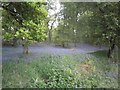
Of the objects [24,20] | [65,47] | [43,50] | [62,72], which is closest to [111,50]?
[65,47]

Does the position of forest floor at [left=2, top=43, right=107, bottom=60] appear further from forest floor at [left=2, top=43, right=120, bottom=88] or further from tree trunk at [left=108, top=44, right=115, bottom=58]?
tree trunk at [left=108, top=44, right=115, bottom=58]

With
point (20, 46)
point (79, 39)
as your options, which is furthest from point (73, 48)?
point (20, 46)

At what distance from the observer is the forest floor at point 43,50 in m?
3.04

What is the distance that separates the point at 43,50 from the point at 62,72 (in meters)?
0.40

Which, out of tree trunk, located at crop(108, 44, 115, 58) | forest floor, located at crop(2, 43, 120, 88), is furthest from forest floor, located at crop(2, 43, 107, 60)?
tree trunk, located at crop(108, 44, 115, 58)

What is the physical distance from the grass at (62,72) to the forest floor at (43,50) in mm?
57

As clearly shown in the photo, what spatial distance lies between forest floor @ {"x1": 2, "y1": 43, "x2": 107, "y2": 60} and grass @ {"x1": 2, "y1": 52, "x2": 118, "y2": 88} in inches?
2.3

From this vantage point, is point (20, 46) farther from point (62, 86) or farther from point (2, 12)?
point (62, 86)

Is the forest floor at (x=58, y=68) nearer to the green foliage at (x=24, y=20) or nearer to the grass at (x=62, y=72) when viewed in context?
the grass at (x=62, y=72)

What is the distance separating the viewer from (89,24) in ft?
10.9

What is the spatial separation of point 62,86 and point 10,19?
1140mm

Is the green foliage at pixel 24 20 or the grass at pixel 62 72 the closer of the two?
the green foliage at pixel 24 20

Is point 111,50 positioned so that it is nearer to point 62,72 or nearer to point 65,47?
point 65,47

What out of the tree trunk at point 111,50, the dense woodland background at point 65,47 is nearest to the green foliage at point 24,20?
the dense woodland background at point 65,47
